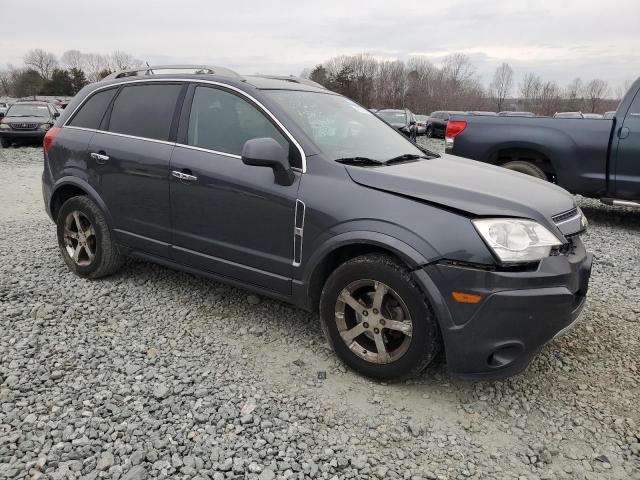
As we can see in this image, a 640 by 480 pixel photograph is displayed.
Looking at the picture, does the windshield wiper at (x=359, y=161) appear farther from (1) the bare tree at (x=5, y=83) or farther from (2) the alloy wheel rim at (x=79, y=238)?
(1) the bare tree at (x=5, y=83)

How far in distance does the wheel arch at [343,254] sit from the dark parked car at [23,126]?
54.3 ft

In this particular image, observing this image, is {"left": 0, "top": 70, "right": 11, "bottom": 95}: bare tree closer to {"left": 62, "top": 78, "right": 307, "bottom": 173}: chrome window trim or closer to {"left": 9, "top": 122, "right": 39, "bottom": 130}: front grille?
{"left": 9, "top": 122, "right": 39, "bottom": 130}: front grille

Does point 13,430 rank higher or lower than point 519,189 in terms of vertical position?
lower

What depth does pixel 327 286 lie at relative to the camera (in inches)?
119

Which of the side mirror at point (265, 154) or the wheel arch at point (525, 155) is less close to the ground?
the side mirror at point (265, 154)

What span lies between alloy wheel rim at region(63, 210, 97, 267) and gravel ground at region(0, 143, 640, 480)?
36 centimetres

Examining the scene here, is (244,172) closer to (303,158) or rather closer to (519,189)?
(303,158)

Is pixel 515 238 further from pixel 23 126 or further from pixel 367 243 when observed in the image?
pixel 23 126

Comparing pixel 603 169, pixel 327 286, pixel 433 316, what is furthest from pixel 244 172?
pixel 603 169

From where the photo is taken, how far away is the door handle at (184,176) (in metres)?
3.54

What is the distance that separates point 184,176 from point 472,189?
1.98 metres

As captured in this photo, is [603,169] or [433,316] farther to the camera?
[603,169]

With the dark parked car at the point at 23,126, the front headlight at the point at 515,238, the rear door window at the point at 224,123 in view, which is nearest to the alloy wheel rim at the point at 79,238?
the rear door window at the point at 224,123

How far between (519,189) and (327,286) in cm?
130
